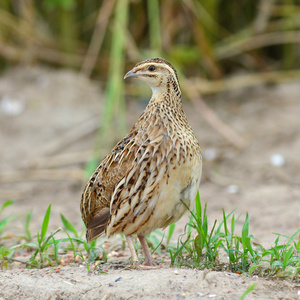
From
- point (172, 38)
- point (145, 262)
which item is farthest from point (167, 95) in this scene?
point (172, 38)

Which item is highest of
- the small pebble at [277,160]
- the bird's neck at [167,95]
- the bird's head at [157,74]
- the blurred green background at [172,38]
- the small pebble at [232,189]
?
the blurred green background at [172,38]

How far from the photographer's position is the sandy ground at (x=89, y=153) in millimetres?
5758

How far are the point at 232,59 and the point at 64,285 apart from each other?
710cm

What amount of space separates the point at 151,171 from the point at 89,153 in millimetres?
4460

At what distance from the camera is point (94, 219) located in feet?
14.3

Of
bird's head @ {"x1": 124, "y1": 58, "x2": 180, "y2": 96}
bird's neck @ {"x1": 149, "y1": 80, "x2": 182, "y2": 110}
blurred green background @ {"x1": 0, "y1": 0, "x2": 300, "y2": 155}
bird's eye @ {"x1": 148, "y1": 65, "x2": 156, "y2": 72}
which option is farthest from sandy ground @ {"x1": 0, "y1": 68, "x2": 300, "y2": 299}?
bird's eye @ {"x1": 148, "y1": 65, "x2": 156, "y2": 72}

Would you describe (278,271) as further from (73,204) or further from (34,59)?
(34,59)

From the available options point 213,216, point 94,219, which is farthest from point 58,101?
point 94,219

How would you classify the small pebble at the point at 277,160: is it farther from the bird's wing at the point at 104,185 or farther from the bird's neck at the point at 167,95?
the bird's wing at the point at 104,185

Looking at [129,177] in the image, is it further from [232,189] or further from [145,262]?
[232,189]

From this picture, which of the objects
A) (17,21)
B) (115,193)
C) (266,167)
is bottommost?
(115,193)

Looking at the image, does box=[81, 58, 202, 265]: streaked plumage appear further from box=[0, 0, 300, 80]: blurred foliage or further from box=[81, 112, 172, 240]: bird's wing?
box=[0, 0, 300, 80]: blurred foliage

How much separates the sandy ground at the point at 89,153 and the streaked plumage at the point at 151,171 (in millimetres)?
379

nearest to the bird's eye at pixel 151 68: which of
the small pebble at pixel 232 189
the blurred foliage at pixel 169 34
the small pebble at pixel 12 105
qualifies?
the small pebble at pixel 232 189
